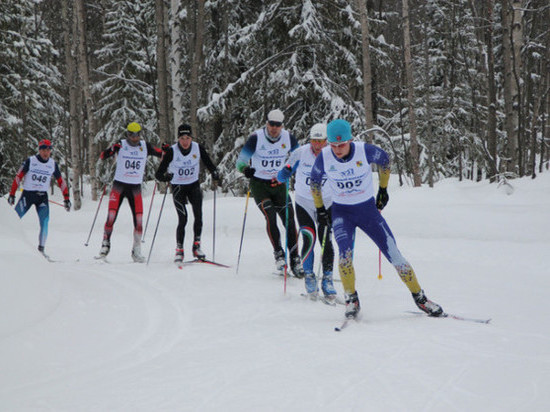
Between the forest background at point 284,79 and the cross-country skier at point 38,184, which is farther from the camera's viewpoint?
the forest background at point 284,79

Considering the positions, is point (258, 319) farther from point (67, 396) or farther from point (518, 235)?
point (518, 235)

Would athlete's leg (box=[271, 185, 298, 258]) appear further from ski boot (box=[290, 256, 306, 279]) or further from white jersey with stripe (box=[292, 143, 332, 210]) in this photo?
white jersey with stripe (box=[292, 143, 332, 210])

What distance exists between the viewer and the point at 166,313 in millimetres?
5258

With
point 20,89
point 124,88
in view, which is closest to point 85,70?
point 124,88

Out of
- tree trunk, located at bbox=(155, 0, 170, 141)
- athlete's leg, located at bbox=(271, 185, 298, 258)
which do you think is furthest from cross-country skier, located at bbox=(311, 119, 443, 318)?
tree trunk, located at bbox=(155, 0, 170, 141)

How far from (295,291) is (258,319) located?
1.39m

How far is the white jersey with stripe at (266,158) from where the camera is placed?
7141mm

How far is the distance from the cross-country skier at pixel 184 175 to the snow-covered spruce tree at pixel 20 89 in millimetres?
13900

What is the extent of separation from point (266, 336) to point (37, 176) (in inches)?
276

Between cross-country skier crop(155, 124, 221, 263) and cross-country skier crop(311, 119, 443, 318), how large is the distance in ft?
11.7

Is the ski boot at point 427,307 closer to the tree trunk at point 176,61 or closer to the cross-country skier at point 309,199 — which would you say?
the cross-country skier at point 309,199

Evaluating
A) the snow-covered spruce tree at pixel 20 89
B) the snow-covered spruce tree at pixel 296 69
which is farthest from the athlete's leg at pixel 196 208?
the snow-covered spruce tree at pixel 20 89

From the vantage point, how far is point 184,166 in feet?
26.8

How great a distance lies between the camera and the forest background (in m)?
14.1
